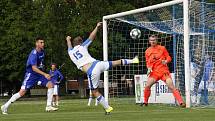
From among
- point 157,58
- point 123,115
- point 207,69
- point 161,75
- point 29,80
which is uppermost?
point 157,58

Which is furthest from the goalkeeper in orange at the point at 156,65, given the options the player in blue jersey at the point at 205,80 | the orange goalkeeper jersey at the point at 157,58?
the player in blue jersey at the point at 205,80

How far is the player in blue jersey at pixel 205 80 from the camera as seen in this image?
19484 mm

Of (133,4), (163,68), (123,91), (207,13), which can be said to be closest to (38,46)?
(163,68)

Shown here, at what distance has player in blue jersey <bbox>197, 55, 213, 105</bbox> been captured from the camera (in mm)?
19484

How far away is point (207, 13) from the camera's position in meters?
19.7

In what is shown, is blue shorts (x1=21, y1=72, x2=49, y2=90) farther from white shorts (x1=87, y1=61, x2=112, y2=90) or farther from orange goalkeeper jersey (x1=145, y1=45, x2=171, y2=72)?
orange goalkeeper jersey (x1=145, y1=45, x2=171, y2=72)

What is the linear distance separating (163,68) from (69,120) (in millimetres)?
6631

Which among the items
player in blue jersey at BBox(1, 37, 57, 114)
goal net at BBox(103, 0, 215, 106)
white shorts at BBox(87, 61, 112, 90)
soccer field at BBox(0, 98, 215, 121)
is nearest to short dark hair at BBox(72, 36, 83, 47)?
white shorts at BBox(87, 61, 112, 90)

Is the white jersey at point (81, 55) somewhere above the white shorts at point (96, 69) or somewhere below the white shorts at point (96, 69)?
above

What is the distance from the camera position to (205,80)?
19719 mm

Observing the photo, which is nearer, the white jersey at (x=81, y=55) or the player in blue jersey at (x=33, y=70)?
the white jersey at (x=81, y=55)

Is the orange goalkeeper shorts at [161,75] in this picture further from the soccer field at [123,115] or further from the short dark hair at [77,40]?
the short dark hair at [77,40]

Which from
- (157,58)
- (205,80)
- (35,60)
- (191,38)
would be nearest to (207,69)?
(205,80)

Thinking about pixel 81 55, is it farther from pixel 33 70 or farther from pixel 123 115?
pixel 33 70
